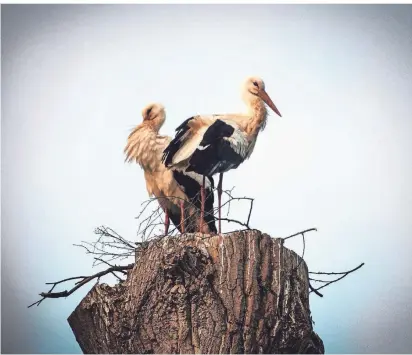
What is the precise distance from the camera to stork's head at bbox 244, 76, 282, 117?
3890mm

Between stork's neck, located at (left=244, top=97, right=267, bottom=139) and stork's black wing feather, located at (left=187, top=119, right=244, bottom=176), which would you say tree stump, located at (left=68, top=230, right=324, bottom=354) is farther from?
stork's neck, located at (left=244, top=97, right=267, bottom=139)

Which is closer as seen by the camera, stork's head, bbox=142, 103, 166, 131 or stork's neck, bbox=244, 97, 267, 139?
stork's neck, bbox=244, 97, 267, 139

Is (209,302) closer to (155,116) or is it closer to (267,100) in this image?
(267,100)

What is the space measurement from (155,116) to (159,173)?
1.05 ft

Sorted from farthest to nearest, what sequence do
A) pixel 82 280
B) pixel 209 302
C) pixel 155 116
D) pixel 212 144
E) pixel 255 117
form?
pixel 155 116 < pixel 255 117 < pixel 212 144 < pixel 82 280 < pixel 209 302

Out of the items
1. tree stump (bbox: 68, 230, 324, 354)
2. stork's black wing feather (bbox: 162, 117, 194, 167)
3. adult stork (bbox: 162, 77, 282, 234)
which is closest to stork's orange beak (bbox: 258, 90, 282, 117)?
adult stork (bbox: 162, 77, 282, 234)

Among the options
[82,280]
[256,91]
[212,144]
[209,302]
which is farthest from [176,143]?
[209,302]

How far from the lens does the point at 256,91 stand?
12.9 ft

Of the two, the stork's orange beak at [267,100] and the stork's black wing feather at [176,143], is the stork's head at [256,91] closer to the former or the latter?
the stork's orange beak at [267,100]

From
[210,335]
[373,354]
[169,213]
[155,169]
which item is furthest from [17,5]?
[373,354]

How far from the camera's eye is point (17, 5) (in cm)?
411

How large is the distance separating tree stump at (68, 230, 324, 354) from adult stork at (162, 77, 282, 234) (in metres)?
0.76

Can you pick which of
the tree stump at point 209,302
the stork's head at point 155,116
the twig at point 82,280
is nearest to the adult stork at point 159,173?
the stork's head at point 155,116

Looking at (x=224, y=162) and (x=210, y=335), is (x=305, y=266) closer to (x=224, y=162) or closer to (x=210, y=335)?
(x=210, y=335)
